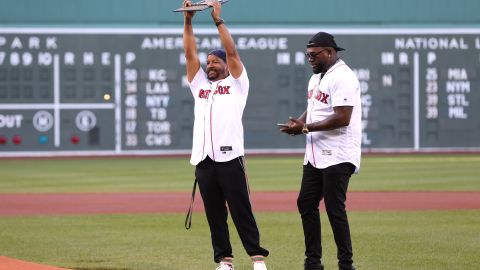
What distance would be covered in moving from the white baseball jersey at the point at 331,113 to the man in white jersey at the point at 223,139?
1.72 feet

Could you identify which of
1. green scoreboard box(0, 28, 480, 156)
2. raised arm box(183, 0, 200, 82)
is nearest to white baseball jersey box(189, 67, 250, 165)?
raised arm box(183, 0, 200, 82)

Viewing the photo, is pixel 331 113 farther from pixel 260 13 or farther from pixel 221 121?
pixel 260 13

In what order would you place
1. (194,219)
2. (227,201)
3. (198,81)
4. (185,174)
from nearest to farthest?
(227,201) → (198,81) → (194,219) → (185,174)

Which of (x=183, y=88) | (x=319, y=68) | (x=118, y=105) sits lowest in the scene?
(x=319, y=68)

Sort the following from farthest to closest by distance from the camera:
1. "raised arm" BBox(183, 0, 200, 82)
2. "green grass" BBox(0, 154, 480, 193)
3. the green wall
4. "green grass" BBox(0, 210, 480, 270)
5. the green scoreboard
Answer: the green wall < the green scoreboard < "green grass" BBox(0, 154, 480, 193) < "green grass" BBox(0, 210, 480, 270) < "raised arm" BBox(183, 0, 200, 82)

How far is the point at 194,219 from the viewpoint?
13.5m

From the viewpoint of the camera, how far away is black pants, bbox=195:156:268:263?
25.6ft

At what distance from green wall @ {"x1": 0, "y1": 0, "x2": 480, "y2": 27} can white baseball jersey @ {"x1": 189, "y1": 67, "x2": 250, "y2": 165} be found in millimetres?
24310

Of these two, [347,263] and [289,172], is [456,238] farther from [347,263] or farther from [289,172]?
[289,172]

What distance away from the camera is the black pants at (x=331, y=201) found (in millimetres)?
7812

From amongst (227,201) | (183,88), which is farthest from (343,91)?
(183,88)

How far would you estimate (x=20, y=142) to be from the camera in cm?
2995

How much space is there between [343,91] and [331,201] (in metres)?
0.79

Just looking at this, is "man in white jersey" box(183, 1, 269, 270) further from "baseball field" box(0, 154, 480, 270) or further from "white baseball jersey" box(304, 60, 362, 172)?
"baseball field" box(0, 154, 480, 270)
